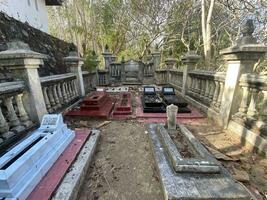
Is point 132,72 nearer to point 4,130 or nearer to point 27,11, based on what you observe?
point 27,11

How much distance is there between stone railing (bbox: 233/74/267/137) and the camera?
316 centimetres

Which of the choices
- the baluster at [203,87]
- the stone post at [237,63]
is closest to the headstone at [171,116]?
the stone post at [237,63]

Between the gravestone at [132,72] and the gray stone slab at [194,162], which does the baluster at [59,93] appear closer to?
the gray stone slab at [194,162]

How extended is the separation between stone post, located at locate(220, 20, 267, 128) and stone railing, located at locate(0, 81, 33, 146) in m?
4.20

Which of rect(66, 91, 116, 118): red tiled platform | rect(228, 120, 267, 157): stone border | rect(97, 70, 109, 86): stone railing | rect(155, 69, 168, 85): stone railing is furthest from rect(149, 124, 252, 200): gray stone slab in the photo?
rect(97, 70, 109, 86): stone railing

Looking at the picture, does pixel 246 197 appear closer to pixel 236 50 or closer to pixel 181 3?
pixel 236 50

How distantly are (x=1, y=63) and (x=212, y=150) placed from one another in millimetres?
4184

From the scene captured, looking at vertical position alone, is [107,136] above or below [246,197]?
below

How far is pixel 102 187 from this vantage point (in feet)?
8.08

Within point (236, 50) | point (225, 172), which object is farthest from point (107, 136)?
point (236, 50)

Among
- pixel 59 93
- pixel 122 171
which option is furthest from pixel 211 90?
pixel 59 93

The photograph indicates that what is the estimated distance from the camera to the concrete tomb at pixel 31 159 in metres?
1.87

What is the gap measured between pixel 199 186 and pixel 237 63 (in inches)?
107

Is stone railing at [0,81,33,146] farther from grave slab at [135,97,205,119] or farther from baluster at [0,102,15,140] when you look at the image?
grave slab at [135,97,205,119]
